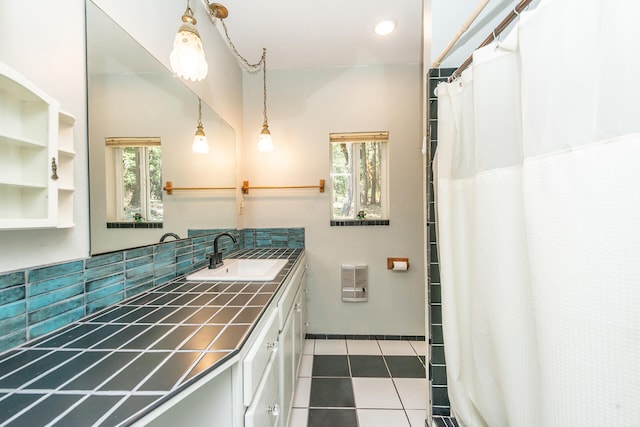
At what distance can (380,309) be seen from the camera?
230 centimetres

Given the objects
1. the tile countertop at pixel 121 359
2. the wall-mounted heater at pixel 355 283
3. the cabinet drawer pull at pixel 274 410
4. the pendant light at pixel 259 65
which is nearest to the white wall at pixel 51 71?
the tile countertop at pixel 121 359

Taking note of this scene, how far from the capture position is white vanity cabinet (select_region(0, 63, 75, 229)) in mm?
604

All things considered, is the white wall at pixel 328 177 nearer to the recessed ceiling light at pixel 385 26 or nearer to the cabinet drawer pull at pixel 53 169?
the recessed ceiling light at pixel 385 26

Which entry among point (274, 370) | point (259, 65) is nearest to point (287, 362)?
point (274, 370)

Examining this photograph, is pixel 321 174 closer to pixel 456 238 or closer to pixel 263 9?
pixel 263 9

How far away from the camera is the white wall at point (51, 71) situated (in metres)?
0.64

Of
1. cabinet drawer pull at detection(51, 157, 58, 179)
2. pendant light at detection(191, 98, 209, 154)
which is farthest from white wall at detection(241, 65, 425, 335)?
cabinet drawer pull at detection(51, 157, 58, 179)

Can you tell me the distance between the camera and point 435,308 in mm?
1286

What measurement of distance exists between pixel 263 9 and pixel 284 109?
31.1 inches

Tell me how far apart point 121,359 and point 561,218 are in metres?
1.06

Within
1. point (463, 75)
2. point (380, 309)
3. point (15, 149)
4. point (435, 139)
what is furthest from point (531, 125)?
point (380, 309)

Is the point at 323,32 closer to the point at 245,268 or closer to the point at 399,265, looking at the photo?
the point at 245,268

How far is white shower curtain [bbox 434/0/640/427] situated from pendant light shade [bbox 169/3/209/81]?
1137 millimetres

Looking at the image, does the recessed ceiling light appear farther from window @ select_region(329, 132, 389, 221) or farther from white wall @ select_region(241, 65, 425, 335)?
window @ select_region(329, 132, 389, 221)
